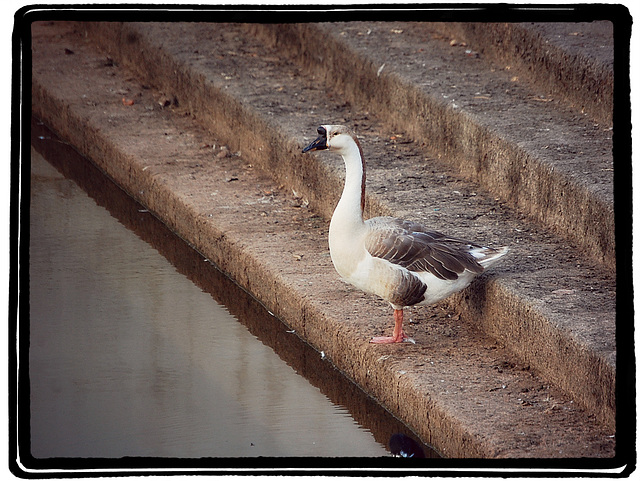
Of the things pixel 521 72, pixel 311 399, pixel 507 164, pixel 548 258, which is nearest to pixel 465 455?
pixel 311 399

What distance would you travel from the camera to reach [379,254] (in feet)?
16.8

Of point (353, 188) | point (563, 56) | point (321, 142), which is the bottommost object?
point (353, 188)

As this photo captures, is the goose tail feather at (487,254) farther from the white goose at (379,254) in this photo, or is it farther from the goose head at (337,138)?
the goose head at (337,138)

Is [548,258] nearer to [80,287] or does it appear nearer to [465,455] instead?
[465,455]

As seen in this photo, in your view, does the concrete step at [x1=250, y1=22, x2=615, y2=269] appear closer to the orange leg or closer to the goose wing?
the goose wing

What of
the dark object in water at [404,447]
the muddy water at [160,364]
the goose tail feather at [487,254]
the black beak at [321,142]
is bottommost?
the dark object in water at [404,447]

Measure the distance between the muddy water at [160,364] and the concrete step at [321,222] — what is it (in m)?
0.15

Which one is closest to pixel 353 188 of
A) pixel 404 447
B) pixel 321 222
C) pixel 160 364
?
pixel 404 447

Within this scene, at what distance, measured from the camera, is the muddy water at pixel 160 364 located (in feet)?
16.7

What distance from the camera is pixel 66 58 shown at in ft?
30.9

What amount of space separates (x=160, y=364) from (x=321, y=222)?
149 cm

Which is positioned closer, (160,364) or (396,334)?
(396,334)

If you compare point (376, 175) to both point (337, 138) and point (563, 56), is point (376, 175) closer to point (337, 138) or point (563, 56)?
point (563, 56)

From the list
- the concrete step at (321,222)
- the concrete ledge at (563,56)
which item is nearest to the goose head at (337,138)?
the concrete step at (321,222)
